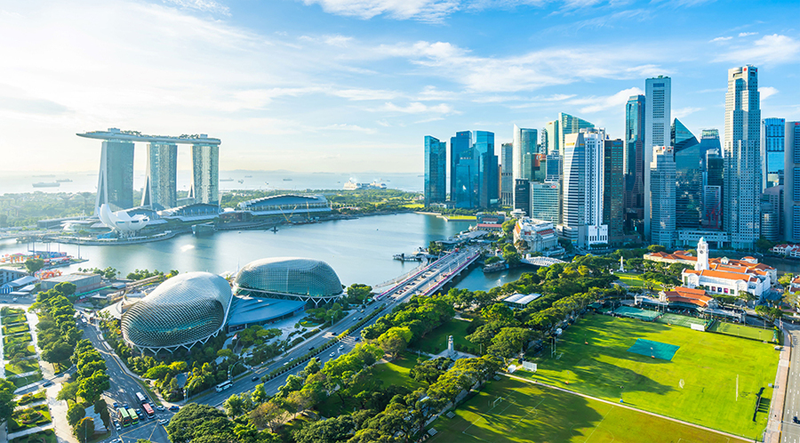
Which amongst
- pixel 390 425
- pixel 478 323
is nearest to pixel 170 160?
pixel 478 323

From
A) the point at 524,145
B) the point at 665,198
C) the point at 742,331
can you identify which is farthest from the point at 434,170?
the point at 742,331

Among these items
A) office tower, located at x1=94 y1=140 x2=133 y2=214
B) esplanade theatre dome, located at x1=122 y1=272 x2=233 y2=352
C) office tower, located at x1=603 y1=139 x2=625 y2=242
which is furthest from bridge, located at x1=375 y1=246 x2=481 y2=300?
office tower, located at x1=94 y1=140 x2=133 y2=214

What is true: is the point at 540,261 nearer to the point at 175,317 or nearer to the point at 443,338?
the point at 443,338

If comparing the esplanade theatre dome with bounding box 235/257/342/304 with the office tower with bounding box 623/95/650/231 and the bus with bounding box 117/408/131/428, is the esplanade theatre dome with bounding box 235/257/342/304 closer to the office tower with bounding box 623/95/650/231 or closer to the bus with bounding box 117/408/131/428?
the bus with bounding box 117/408/131/428

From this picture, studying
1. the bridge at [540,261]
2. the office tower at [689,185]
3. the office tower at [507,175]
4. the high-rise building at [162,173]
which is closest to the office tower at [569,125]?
the office tower at [507,175]

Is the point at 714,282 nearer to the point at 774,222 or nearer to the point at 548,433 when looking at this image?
the point at 548,433

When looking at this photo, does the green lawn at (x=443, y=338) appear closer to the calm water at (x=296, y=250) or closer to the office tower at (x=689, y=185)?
the calm water at (x=296, y=250)
